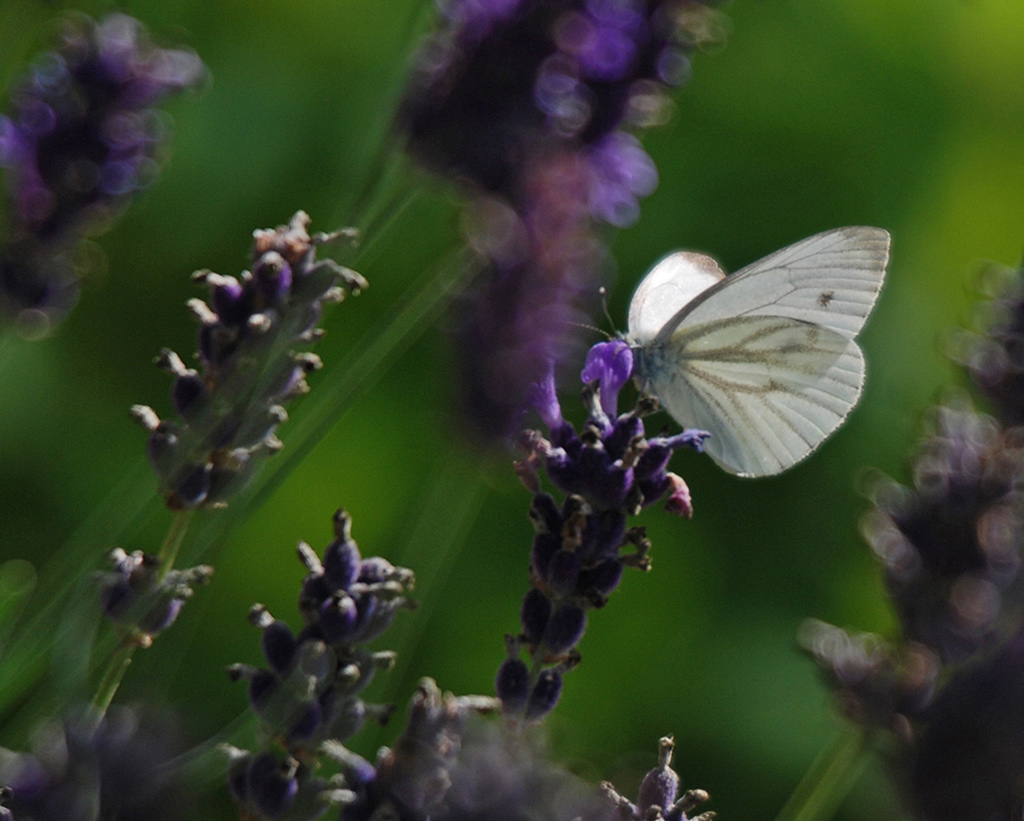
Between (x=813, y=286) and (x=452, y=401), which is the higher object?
(x=813, y=286)

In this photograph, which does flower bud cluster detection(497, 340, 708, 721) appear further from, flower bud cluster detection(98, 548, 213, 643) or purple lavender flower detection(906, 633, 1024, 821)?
purple lavender flower detection(906, 633, 1024, 821)

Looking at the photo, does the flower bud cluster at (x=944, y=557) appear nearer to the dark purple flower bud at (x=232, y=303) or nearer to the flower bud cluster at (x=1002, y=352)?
the flower bud cluster at (x=1002, y=352)

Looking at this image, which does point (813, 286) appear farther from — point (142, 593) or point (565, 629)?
point (142, 593)

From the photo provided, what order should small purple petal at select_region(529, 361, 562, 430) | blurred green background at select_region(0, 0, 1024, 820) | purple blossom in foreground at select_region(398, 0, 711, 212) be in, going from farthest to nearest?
1. blurred green background at select_region(0, 0, 1024, 820)
2. purple blossom in foreground at select_region(398, 0, 711, 212)
3. small purple petal at select_region(529, 361, 562, 430)

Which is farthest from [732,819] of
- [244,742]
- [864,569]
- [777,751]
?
[244,742]

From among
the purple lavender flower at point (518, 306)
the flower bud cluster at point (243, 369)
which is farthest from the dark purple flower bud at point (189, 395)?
the purple lavender flower at point (518, 306)

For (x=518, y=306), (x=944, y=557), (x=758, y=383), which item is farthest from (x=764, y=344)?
(x=518, y=306)

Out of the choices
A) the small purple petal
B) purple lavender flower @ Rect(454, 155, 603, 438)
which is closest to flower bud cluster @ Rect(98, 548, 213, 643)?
the small purple petal
